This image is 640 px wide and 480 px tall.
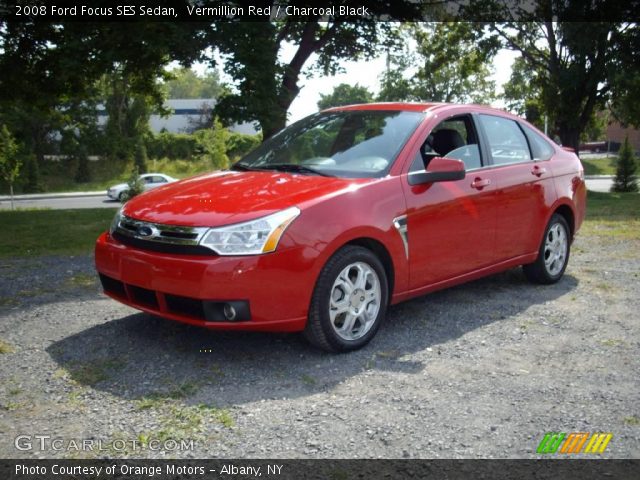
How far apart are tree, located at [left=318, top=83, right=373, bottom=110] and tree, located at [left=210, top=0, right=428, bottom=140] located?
163ft

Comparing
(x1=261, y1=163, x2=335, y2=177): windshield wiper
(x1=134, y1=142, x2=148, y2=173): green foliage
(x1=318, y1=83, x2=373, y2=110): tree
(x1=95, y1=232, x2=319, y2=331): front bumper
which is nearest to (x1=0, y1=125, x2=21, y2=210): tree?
(x1=134, y1=142, x2=148, y2=173): green foliage

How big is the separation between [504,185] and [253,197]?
2421 mm

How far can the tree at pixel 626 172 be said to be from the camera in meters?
25.6

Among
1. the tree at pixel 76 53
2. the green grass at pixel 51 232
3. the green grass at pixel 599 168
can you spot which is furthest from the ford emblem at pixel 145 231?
the green grass at pixel 599 168

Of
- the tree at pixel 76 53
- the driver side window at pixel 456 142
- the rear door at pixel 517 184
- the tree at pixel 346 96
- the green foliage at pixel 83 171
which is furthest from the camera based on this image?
the tree at pixel 346 96

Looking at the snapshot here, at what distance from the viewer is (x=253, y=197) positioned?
438cm

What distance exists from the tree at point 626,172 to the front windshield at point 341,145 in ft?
75.8

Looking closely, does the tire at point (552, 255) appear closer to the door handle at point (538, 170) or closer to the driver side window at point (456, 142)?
the door handle at point (538, 170)

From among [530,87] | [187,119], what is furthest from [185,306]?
[187,119]

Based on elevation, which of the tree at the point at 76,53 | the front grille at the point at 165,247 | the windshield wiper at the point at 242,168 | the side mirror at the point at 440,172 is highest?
the tree at the point at 76,53

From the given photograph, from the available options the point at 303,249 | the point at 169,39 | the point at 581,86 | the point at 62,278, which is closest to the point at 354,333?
the point at 303,249

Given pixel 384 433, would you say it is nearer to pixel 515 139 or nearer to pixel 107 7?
pixel 515 139

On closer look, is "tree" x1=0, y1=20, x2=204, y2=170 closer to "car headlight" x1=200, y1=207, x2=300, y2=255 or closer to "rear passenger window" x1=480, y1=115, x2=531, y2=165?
"rear passenger window" x1=480, y1=115, x2=531, y2=165

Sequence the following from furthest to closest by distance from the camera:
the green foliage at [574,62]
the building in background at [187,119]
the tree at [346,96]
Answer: the tree at [346,96] < the building in background at [187,119] < the green foliage at [574,62]
